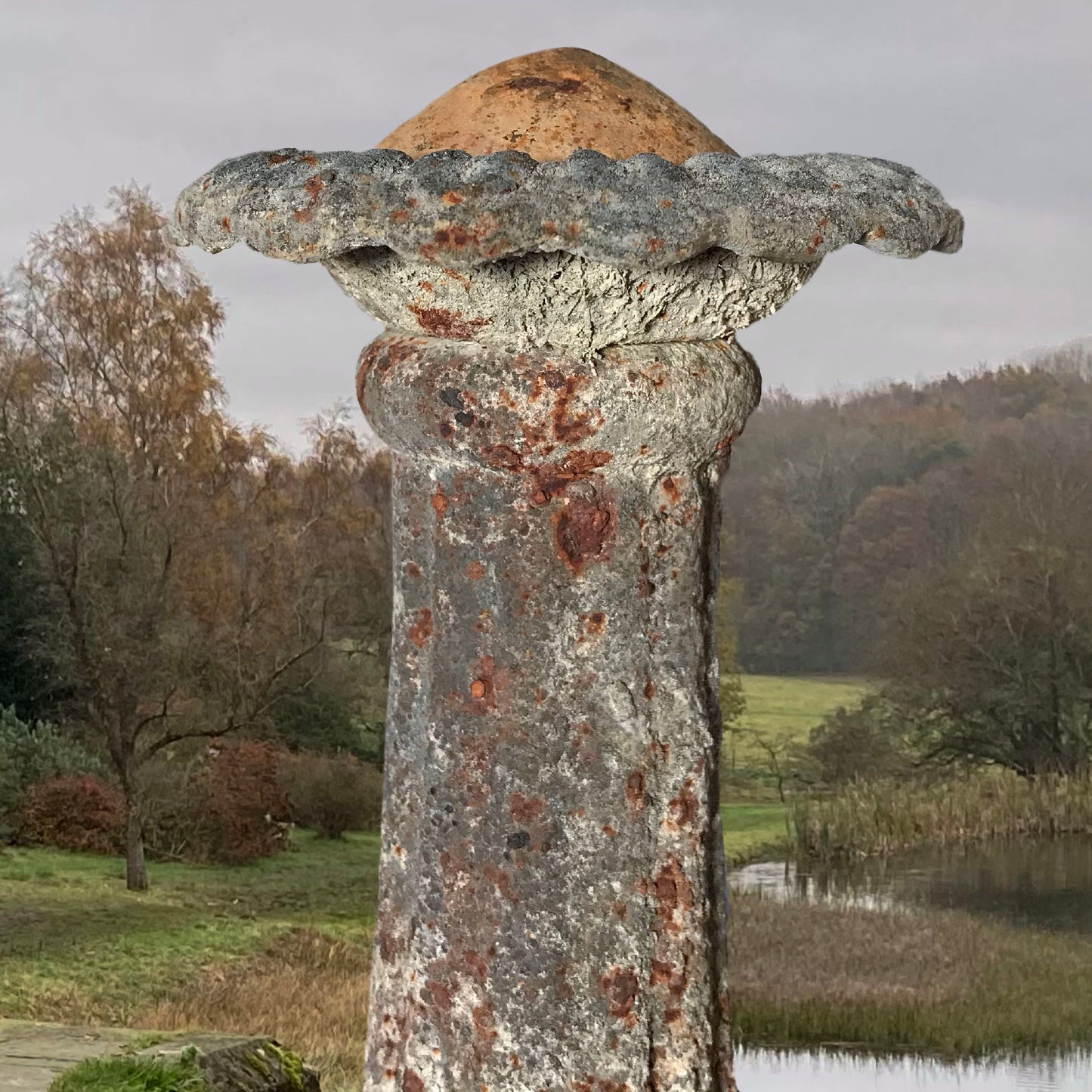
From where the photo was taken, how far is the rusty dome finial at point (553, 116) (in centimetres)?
368

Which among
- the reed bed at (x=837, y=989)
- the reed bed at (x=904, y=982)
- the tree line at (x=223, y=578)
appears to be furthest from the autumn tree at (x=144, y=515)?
the reed bed at (x=904, y=982)

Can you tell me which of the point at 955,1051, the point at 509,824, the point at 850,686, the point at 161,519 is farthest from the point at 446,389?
the point at 850,686

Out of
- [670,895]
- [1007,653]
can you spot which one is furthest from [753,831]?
[670,895]

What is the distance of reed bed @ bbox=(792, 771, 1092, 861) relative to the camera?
62.8 ft

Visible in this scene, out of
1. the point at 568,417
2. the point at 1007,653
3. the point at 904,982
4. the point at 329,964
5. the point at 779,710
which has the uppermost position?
the point at 568,417

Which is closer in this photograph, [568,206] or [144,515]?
[568,206]

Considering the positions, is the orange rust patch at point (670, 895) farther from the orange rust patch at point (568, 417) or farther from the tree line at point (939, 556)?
the tree line at point (939, 556)

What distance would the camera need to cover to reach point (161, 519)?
17844 mm

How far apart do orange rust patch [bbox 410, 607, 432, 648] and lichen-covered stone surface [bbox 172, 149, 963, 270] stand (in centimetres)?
82

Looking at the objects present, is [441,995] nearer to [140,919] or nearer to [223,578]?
[140,919]

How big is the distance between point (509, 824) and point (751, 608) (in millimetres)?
32552

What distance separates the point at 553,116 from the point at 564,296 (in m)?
0.46

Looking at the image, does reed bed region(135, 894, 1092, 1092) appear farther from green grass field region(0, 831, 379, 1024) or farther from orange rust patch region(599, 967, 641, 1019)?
orange rust patch region(599, 967, 641, 1019)

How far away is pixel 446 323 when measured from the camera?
3.66 metres
